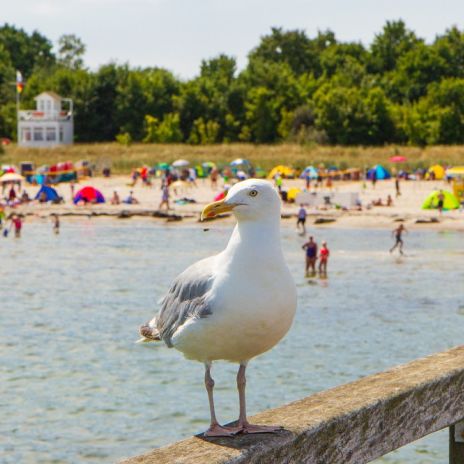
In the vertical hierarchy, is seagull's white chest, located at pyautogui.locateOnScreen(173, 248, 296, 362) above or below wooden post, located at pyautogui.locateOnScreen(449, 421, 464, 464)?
above

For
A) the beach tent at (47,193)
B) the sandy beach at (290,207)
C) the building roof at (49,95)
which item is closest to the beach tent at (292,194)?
the sandy beach at (290,207)

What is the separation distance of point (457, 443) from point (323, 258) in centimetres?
4076

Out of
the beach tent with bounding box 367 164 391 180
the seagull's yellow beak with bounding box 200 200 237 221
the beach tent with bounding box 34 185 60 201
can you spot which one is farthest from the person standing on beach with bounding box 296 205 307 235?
the seagull's yellow beak with bounding box 200 200 237 221

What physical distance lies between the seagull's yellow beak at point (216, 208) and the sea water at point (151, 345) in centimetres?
1519

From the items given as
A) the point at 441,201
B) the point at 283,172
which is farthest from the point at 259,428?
the point at 283,172

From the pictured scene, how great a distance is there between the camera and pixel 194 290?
4.61 meters

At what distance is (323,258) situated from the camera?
45000 millimetres

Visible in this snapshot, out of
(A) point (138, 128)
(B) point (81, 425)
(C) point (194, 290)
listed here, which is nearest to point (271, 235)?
(C) point (194, 290)

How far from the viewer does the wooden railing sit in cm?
361

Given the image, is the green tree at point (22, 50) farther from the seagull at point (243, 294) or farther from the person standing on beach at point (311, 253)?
the seagull at point (243, 294)

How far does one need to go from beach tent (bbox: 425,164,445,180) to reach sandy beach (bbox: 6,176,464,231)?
73 centimetres

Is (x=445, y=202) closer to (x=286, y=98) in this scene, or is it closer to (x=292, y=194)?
(x=292, y=194)

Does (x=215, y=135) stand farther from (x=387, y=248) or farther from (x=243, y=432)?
(x=243, y=432)

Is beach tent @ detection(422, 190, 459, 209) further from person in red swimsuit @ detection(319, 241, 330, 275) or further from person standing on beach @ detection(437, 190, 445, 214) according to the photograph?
person in red swimsuit @ detection(319, 241, 330, 275)
